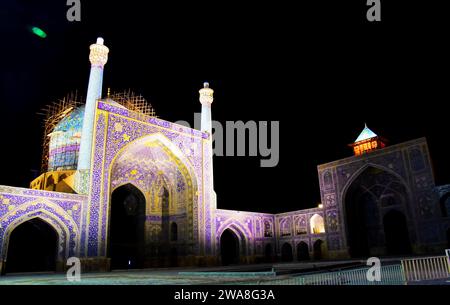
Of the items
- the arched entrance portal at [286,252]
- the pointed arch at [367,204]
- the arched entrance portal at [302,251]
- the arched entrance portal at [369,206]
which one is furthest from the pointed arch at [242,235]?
the arched entrance portal at [369,206]

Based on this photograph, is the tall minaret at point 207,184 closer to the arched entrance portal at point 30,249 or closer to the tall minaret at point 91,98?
the tall minaret at point 91,98

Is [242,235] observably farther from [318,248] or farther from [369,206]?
[369,206]

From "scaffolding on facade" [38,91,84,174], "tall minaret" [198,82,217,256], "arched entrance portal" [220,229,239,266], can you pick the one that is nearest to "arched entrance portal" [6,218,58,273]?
"scaffolding on facade" [38,91,84,174]

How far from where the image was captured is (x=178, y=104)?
995 inches

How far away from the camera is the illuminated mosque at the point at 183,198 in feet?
56.0

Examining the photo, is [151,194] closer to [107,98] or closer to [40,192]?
[107,98]

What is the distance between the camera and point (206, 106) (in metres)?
22.5

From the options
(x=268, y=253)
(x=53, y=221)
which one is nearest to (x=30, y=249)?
(x=53, y=221)

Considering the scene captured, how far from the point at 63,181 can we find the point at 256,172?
54.1 feet

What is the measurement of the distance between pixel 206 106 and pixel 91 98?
7379 millimetres

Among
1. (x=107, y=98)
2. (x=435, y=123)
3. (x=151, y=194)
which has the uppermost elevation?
(x=107, y=98)
